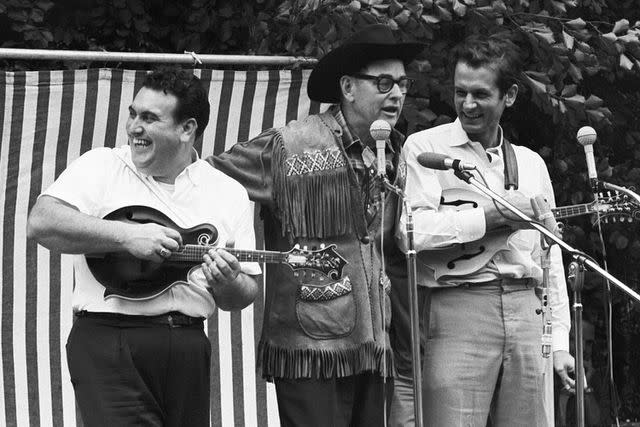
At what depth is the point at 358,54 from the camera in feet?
18.5

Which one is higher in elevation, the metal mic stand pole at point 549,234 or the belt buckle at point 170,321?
the metal mic stand pole at point 549,234

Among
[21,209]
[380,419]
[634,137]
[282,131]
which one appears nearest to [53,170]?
[21,209]

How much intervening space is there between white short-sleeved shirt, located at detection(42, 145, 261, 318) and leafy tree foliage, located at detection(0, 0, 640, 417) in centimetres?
170

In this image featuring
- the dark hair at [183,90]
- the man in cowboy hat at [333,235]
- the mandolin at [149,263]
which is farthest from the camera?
the man in cowboy hat at [333,235]

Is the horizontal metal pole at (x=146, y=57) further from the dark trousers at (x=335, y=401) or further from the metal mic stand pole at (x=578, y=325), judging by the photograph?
the metal mic stand pole at (x=578, y=325)

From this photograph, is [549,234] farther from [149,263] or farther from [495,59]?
[149,263]

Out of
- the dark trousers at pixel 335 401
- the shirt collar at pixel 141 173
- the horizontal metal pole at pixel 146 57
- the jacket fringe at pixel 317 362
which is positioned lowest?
the dark trousers at pixel 335 401

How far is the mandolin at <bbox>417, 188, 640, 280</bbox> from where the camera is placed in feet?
18.1

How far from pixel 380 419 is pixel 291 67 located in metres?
2.00

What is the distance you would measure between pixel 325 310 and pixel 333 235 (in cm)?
29

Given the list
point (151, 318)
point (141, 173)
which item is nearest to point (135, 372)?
point (151, 318)

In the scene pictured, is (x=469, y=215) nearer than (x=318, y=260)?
No

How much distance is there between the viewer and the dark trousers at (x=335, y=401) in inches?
209

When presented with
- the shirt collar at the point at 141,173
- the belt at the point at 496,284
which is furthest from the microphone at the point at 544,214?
the shirt collar at the point at 141,173
